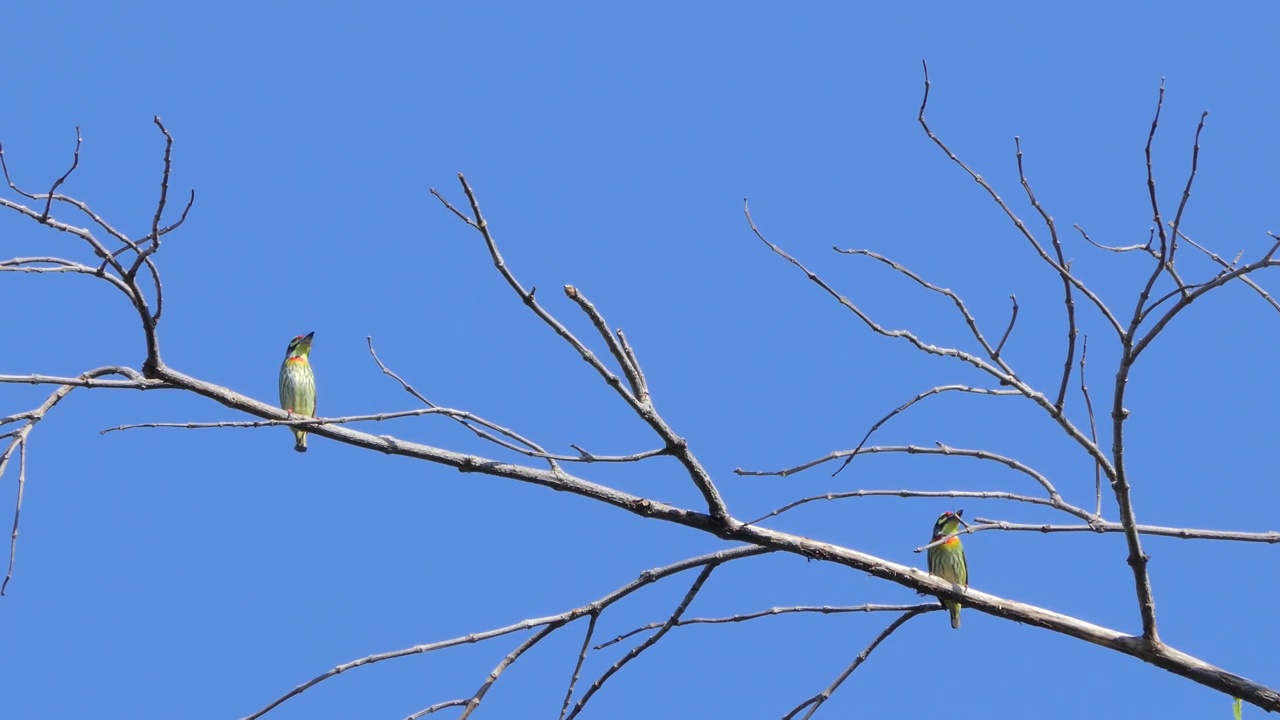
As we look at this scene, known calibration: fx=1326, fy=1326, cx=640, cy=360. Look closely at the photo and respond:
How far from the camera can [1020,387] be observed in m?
3.78

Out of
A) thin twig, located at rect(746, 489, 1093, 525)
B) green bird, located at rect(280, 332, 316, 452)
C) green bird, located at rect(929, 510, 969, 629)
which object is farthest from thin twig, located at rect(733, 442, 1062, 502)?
green bird, located at rect(280, 332, 316, 452)

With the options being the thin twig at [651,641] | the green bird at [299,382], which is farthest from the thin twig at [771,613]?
the green bird at [299,382]

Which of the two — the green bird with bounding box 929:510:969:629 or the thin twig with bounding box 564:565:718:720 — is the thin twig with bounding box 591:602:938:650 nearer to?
the thin twig with bounding box 564:565:718:720

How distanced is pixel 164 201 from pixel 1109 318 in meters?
2.72

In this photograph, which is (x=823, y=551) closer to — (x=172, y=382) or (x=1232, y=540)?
(x=1232, y=540)

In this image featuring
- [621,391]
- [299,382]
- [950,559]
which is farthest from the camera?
[299,382]

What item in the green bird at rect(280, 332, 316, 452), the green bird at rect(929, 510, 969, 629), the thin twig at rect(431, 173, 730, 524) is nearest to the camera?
the thin twig at rect(431, 173, 730, 524)

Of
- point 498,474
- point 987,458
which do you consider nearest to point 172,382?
point 498,474

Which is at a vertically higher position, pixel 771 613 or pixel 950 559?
pixel 950 559

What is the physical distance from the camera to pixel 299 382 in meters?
13.0

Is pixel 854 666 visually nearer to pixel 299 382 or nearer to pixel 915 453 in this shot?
pixel 915 453

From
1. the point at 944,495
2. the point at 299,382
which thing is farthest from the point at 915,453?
the point at 299,382

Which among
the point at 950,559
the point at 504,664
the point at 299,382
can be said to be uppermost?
the point at 299,382

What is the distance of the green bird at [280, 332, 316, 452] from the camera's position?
1296 centimetres
